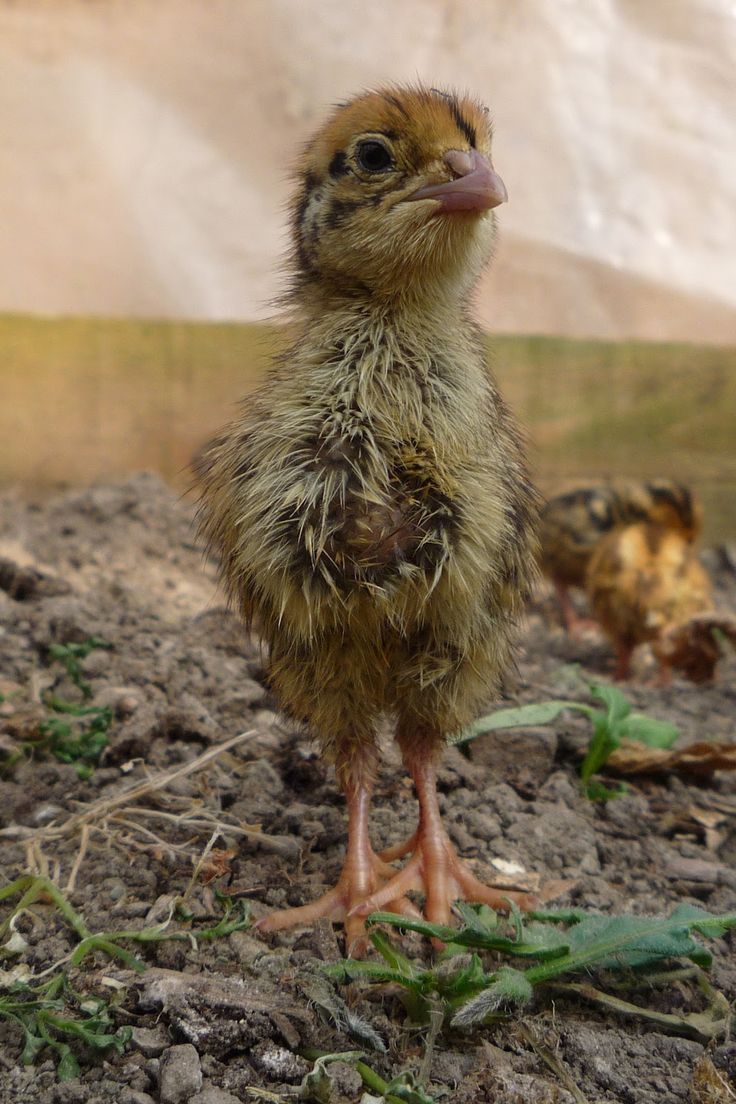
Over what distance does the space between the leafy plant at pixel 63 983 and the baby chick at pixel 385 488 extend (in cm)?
23

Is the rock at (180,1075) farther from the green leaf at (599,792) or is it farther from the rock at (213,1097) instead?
the green leaf at (599,792)

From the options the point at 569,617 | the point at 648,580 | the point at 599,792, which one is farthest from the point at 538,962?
the point at 569,617

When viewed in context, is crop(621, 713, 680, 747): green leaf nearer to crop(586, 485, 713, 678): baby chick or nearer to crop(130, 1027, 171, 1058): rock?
crop(586, 485, 713, 678): baby chick

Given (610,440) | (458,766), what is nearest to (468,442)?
(458,766)

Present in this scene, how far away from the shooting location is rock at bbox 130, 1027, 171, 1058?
1.77m

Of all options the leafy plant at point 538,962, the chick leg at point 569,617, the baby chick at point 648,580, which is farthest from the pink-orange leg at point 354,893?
the chick leg at point 569,617

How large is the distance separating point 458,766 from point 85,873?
38.5 inches

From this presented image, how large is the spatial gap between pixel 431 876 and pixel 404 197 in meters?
1.34

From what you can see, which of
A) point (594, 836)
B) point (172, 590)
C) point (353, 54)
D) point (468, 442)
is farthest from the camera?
point (353, 54)

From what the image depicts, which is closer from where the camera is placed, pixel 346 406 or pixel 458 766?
pixel 346 406

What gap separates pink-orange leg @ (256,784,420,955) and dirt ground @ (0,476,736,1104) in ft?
0.14

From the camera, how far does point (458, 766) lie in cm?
286

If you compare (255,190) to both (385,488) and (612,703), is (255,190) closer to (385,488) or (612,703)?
(612,703)

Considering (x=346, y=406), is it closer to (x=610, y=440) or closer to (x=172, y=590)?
(x=172, y=590)
